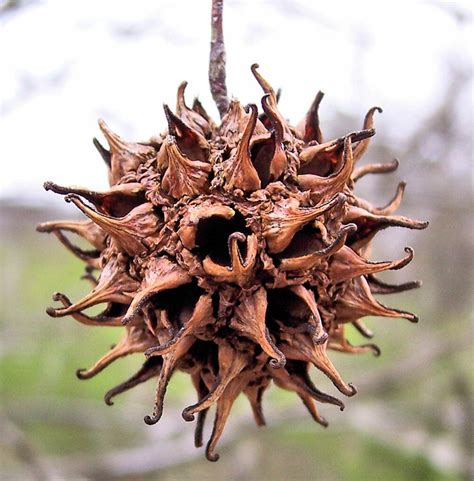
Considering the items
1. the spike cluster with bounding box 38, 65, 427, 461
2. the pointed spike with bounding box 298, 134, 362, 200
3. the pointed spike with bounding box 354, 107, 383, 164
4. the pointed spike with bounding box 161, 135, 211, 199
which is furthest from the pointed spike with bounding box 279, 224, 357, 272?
the pointed spike with bounding box 354, 107, 383, 164

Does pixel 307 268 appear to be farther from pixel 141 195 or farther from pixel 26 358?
pixel 26 358

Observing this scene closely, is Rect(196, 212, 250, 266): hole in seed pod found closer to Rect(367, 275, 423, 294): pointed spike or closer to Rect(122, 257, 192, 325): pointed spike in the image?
Rect(122, 257, 192, 325): pointed spike

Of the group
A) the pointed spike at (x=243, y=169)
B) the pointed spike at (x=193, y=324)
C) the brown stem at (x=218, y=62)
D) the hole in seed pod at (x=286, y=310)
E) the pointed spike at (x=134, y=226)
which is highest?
the brown stem at (x=218, y=62)

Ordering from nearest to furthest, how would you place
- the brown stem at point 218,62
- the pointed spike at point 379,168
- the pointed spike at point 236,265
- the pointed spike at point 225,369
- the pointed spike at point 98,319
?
1. the pointed spike at point 236,265
2. the pointed spike at point 225,369
3. the pointed spike at point 98,319
4. the brown stem at point 218,62
5. the pointed spike at point 379,168

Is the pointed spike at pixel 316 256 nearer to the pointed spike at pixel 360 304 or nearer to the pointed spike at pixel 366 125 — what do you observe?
the pointed spike at pixel 360 304

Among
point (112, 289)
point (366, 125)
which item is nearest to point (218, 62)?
point (366, 125)

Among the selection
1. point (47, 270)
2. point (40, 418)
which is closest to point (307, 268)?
point (40, 418)

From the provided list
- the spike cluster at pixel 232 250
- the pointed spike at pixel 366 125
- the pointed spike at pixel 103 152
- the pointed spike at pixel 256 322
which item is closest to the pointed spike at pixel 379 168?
the pointed spike at pixel 366 125

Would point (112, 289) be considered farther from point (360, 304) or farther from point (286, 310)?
point (360, 304)

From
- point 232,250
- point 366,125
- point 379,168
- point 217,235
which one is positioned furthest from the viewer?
point 379,168
